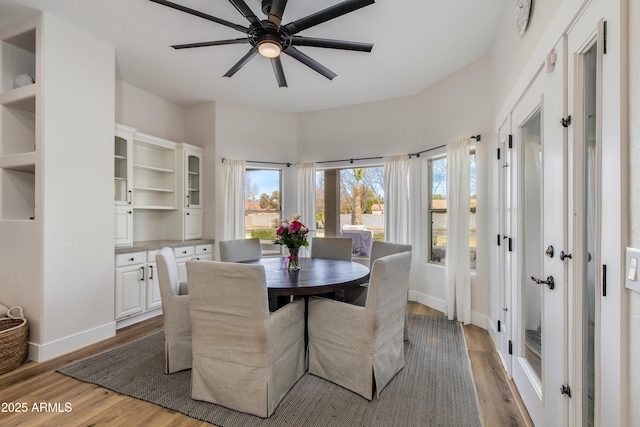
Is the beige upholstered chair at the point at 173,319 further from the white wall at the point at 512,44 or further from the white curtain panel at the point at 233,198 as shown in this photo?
the white wall at the point at 512,44

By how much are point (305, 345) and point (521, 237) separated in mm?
1716

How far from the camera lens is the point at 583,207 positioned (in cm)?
122

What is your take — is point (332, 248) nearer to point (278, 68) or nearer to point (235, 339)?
point (235, 339)

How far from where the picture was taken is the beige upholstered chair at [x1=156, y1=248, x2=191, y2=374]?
2.19 meters

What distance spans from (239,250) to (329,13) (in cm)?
247

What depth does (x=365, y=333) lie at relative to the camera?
197cm

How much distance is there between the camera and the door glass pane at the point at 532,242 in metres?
1.75

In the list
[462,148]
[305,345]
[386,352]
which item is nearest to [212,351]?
[305,345]

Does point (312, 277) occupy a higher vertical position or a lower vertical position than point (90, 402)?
higher

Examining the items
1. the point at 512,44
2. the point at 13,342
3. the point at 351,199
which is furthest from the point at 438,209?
the point at 13,342

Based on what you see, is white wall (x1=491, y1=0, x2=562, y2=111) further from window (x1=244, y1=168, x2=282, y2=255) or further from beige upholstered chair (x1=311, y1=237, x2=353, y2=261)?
window (x1=244, y1=168, x2=282, y2=255)

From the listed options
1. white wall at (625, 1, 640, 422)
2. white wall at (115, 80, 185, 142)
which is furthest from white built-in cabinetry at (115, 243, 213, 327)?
white wall at (625, 1, 640, 422)

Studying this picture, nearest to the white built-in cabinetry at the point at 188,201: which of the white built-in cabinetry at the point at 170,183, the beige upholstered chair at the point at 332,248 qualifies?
the white built-in cabinetry at the point at 170,183

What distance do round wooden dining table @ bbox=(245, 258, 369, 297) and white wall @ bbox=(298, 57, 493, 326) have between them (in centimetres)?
162
